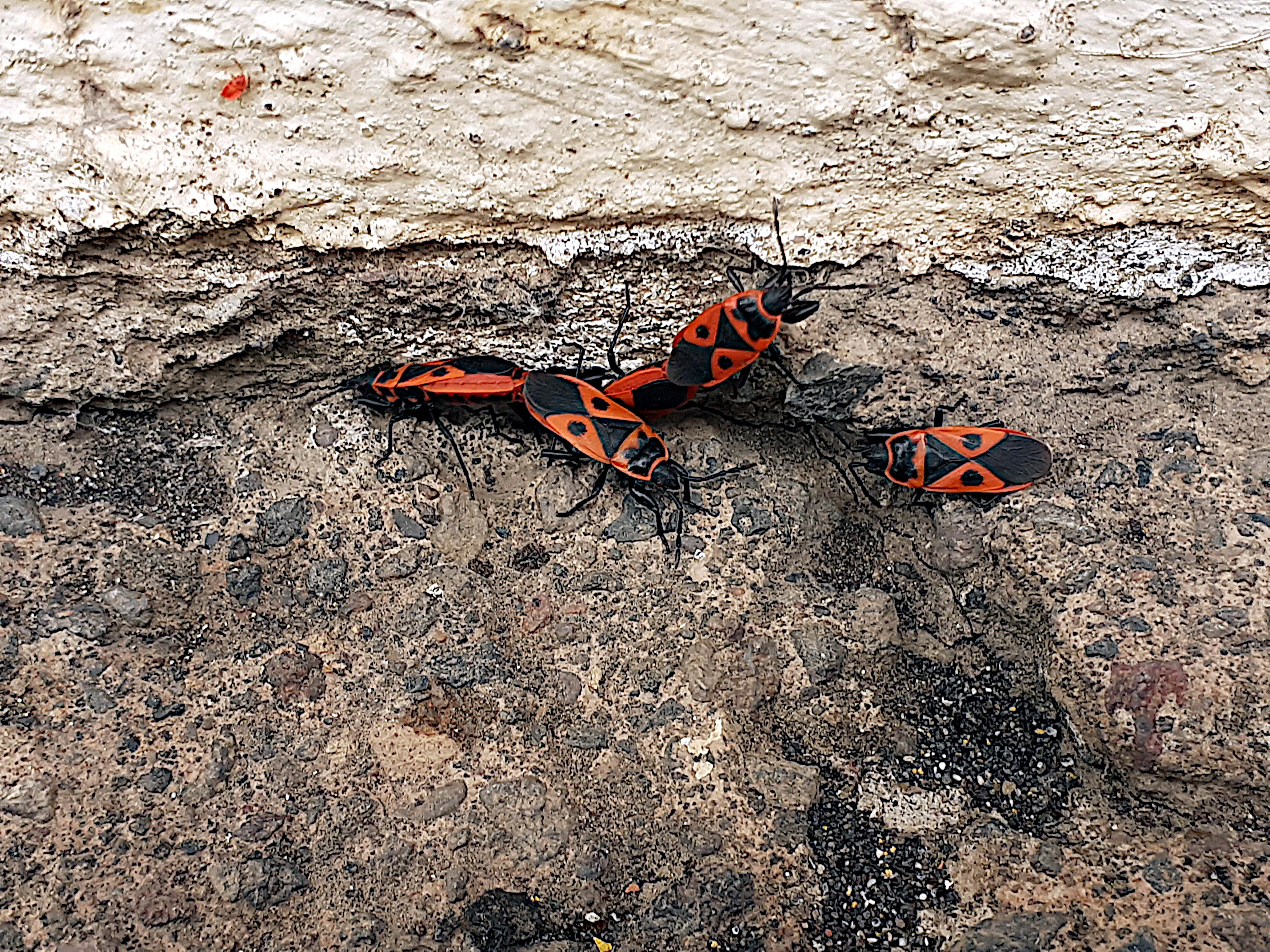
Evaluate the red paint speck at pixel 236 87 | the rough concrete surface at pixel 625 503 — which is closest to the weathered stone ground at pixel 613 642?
the rough concrete surface at pixel 625 503

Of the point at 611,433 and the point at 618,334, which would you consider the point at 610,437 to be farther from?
the point at 618,334

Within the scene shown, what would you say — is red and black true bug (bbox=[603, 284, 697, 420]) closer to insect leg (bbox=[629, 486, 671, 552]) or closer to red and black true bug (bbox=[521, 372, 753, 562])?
red and black true bug (bbox=[521, 372, 753, 562])

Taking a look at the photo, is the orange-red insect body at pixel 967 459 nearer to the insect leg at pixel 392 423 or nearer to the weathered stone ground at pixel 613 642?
the weathered stone ground at pixel 613 642

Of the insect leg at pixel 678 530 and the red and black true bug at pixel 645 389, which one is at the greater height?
the red and black true bug at pixel 645 389

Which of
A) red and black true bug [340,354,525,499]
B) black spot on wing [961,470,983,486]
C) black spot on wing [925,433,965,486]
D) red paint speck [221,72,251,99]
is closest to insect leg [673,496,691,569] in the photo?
red and black true bug [340,354,525,499]

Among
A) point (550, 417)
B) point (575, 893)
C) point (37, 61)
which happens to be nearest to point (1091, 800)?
point (575, 893)
